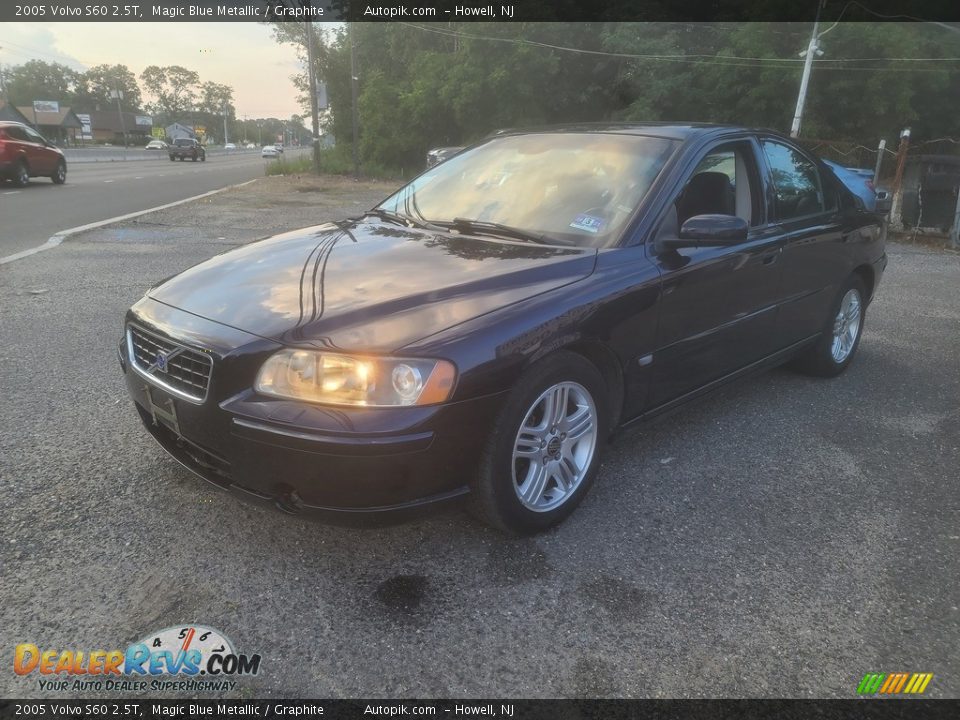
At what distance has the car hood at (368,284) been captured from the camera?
90.4 inches

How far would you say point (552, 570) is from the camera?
98.1 inches

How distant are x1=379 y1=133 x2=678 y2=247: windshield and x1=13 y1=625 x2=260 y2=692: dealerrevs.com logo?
6.72 feet

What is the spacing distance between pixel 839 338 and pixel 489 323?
334 centimetres

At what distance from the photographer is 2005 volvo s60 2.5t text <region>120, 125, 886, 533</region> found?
7.20ft

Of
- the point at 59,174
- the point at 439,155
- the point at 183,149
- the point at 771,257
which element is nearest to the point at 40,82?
the point at 183,149

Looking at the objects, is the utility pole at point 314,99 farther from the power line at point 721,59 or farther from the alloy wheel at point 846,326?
the alloy wheel at point 846,326

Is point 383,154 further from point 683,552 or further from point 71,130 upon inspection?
point 71,130

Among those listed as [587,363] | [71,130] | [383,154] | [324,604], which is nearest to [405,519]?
[324,604]

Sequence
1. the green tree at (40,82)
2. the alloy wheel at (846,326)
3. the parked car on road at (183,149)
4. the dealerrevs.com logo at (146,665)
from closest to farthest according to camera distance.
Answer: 1. the dealerrevs.com logo at (146,665)
2. the alloy wheel at (846,326)
3. the parked car on road at (183,149)
4. the green tree at (40,82)

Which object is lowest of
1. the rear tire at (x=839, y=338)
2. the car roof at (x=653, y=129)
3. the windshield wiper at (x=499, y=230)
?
the rear tire at (x=839, y=338)

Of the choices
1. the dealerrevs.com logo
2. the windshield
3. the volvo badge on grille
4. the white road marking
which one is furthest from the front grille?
the white road marking

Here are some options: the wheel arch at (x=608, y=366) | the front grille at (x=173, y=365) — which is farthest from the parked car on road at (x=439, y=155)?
the front grille at (x=173, y=365)

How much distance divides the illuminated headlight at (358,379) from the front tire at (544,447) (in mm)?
309

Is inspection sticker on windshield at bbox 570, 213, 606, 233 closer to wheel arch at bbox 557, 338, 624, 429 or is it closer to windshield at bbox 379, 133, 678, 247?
windshield at bbox 379, 133, 678, 247
